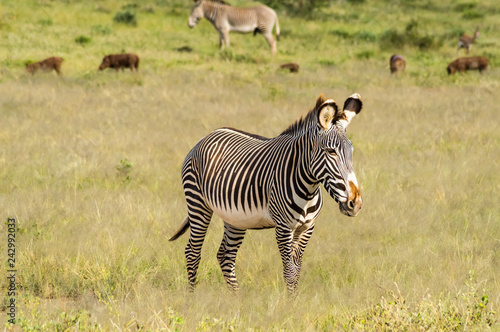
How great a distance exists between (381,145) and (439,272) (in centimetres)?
565

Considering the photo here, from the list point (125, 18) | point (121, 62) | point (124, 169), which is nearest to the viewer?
point (124, 169)

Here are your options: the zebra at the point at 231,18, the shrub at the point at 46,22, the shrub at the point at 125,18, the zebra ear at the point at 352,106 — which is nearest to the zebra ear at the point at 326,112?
the zebra ear at the point at 352,106

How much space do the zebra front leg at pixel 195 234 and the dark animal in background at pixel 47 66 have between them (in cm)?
1387

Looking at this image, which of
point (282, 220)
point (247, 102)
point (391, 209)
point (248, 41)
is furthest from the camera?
point (248, 41)

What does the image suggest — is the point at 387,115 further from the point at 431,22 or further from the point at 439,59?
→ the point at 431,22

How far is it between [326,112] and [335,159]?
14.3 inches

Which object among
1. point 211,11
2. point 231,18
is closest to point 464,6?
point 231,18

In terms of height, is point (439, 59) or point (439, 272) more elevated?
point (439, 272)

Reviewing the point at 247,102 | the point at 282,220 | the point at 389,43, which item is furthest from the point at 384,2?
the point at 282,220

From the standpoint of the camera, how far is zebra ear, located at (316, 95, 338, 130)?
439 centimetres

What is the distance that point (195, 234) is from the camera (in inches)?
217

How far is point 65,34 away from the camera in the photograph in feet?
83.7

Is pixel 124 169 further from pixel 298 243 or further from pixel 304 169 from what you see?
pixel 304 169

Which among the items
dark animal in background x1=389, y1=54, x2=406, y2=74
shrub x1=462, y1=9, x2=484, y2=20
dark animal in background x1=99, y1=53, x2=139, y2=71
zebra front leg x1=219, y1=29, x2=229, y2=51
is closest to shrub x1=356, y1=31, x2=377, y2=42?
zebra front leg x1=219, y1=29, x2=229, y2=51
